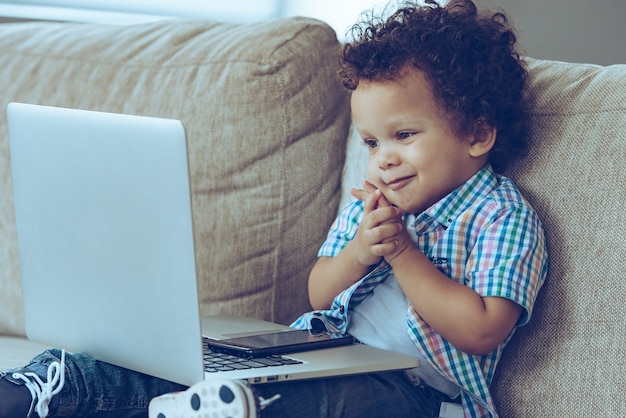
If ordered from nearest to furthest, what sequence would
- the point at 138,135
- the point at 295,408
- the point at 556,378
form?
the point at 138,135 < the point at 295,408 < the point at 556,378

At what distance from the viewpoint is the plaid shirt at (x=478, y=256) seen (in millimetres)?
1197

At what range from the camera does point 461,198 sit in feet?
4.29

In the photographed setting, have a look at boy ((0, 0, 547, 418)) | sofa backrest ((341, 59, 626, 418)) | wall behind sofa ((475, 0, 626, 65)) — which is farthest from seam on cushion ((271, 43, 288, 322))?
wall behind sofa ((475, 0, 626, 65))

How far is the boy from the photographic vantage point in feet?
3.87

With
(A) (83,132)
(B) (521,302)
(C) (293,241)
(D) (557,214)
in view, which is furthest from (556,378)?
(A) (83,132)

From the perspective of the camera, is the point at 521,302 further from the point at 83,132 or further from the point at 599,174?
the point at 83,132

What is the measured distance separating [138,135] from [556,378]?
0.64 m

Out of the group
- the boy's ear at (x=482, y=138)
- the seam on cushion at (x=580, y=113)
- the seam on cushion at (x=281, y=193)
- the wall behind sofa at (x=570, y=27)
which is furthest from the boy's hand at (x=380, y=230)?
the wall behind sofa at (x=570, y=27)

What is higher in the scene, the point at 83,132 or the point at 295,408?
the point at 83,132

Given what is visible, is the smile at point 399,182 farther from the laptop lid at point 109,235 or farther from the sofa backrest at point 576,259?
the laptop lid at point 109,235

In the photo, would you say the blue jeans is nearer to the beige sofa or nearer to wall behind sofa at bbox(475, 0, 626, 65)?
the beige sofa

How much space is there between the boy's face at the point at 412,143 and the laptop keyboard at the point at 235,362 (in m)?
0.30

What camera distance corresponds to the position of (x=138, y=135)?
38.7 inches

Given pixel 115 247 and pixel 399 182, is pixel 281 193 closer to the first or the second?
pixel 399 182
